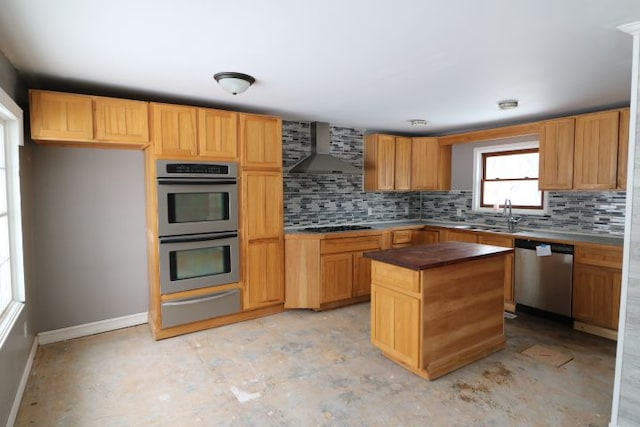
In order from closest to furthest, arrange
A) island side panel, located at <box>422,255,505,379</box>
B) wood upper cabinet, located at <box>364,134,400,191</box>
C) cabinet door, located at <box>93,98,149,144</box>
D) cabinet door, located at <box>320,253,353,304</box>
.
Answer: island side panel, located at <box>422,255,505,379</box> → cabinet door, located at <box>93,98,149,144</box> → cabinet door, located at <box>320,253,353,304</box> → wood upper cabinet, located at <box>364,134,400,191</box>

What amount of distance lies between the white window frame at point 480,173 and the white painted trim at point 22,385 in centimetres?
525

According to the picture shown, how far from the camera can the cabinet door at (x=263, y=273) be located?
386 centimetres

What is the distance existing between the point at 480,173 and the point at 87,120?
477cm

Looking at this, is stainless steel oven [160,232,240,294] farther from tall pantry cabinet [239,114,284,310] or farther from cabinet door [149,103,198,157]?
cabinet door [149,103,198,157]

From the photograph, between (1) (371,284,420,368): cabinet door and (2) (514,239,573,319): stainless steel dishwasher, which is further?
(2) (514,239,573,319): stainless steel dishwasher

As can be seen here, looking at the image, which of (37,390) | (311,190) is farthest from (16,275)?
(311,190)

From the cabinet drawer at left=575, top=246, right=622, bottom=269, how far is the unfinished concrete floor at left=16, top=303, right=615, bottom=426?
72 centimetres

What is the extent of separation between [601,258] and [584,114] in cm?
154

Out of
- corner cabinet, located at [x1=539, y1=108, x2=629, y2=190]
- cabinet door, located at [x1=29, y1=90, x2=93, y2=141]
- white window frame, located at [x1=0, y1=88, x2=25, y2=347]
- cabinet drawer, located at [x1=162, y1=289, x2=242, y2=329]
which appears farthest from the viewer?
corner cabinet, located at [x1=539, y1=108, x2=629, y2=190]

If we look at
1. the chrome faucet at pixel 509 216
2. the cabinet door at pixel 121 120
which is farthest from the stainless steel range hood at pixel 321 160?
the chrome faucet at pixel 509 216

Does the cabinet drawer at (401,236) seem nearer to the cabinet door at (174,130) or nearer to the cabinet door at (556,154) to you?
the cabinet door at (556,154)

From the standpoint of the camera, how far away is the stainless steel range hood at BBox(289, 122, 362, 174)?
4.42m

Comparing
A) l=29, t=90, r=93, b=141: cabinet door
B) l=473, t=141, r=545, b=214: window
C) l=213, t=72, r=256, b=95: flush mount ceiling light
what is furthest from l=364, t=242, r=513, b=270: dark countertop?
l=29, t=90, r=93, b=141: cabinet door

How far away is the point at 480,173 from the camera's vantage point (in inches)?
203
